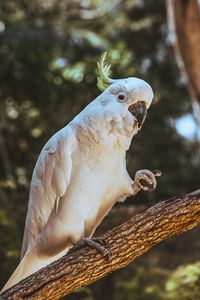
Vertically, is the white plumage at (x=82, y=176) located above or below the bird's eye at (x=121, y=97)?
below

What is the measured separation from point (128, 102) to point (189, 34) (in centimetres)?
277

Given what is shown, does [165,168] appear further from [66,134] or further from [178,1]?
[66,134]

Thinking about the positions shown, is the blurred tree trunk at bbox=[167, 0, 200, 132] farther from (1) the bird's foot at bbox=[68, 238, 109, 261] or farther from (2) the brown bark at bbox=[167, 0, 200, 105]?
(1) the bird's foot at bbox=[68, 238, 109, 261]

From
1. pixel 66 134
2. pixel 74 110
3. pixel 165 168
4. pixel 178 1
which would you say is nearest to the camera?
pixel 66 134

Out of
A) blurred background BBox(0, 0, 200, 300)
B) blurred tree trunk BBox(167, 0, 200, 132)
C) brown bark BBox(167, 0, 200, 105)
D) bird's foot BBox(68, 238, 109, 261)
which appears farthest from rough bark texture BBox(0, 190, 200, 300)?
brown bark BBox(167, 0, 200, 105)

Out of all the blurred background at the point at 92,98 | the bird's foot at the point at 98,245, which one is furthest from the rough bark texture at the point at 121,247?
the blurred background at the point at 92,98

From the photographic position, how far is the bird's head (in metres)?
2.19

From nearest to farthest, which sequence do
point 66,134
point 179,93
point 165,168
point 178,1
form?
1. point 66,134
2. point 178,1
3. point 165,168
4. point 179,93

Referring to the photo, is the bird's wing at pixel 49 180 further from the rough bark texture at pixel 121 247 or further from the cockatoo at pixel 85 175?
the rough bark texture at pixel 121 247

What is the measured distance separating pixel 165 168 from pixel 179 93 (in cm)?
111

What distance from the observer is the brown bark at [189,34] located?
188 inches

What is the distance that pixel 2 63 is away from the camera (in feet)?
19.4

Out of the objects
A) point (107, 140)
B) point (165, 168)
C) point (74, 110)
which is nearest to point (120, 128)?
point (107, 140)

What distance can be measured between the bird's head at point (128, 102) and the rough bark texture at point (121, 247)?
13.1 inches
